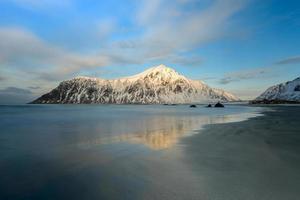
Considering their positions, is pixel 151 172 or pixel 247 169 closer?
pixel 151 172

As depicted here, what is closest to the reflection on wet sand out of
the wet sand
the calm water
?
the calm water

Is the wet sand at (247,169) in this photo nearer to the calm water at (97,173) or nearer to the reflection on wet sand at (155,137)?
the calm water at (97,173)

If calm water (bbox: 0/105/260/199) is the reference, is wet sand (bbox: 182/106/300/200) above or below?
below

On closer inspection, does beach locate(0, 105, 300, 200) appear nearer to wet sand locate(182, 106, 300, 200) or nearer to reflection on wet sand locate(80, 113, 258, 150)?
wet sand locate(182, 106, 300, 200)

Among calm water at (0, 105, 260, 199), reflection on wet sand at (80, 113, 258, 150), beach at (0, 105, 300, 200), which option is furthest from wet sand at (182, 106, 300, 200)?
reflection on wet sand at (80, 113, 258, 150)

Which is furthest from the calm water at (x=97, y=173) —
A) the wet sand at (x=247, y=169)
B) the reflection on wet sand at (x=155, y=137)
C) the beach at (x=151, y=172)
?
the reflection on wet sand at (x=155, y=137)

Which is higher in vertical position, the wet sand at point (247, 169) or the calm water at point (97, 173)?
the calm water at point (97, 173)

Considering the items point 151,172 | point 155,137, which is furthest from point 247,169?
point 155,137

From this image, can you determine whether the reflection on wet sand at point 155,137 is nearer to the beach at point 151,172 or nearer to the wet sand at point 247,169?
the beach at point 151,172

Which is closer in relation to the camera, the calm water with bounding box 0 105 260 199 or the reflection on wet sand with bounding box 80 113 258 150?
the calm water with bounding box 0 105 260 199

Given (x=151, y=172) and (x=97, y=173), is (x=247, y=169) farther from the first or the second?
(x=97, y=173)

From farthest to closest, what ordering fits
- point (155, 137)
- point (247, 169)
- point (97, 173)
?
point (155, 137)
point (247, 169)
point (97, 173)

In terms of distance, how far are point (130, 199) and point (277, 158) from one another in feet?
21.5

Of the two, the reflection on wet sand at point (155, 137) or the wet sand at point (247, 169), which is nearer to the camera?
the wet sand at point (247, 169)
